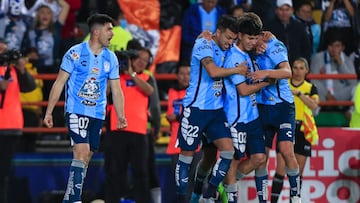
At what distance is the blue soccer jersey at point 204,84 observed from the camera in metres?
14.9

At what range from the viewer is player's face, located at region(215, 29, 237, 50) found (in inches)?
583

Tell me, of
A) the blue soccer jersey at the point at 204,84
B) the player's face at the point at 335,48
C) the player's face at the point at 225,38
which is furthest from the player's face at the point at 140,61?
the player's face at the point at 335,48

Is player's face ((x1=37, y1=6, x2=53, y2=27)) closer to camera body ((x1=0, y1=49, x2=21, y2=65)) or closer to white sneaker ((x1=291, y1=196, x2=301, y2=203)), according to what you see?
camera body ((x1=0, y1=49, x2=21, y2=65))

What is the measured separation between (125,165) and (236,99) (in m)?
2.22

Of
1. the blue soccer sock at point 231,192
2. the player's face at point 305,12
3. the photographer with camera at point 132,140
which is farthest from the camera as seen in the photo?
the player's face at point 305,12

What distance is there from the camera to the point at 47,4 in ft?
62.4

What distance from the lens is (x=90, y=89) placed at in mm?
14375

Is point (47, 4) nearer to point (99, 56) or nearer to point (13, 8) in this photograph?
point (13, 8)

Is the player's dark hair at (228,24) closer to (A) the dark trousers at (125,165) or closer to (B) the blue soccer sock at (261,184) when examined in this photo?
(B) the blue soccer sock at (261,184)

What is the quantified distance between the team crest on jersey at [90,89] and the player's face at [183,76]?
2542 mm

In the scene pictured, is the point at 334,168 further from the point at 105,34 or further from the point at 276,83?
the point at 105,34

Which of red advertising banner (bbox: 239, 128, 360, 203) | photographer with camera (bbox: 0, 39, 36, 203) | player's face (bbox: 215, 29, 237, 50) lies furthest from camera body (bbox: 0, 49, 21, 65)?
red advertising banner (bbox: 239, 128, 360, 203)

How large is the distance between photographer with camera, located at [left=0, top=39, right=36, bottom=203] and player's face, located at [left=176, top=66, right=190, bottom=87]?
2108 millimetres

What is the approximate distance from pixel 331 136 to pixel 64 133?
4.18 metres
